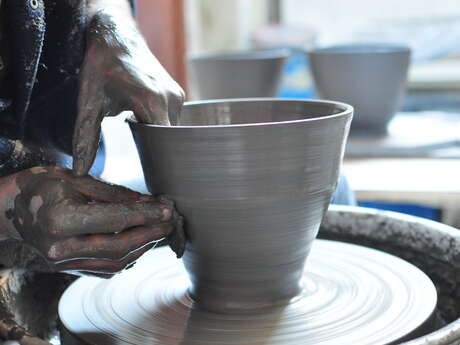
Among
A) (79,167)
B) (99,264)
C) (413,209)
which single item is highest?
(79,167)

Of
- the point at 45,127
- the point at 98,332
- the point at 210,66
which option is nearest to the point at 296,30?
the point at 210,66

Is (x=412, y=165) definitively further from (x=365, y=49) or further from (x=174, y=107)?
(x=174, y=107)

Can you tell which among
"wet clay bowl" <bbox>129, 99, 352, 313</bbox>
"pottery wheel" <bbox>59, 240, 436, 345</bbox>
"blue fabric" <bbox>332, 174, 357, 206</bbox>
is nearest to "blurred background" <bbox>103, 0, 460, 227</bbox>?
"blue fabric" <bbox>332, 174, 357, 206</bbox>

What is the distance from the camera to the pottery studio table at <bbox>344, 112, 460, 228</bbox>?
1.64 metres

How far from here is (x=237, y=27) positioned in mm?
3740

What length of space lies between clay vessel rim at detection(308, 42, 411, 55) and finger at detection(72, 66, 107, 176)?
145 centimetres

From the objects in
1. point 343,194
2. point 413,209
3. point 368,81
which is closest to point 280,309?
point 343,194

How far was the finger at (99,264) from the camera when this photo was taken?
0.81 metres

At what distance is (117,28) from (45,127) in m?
0.25

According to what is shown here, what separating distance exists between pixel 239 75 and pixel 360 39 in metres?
Result: 1.99

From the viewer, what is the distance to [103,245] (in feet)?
2.58

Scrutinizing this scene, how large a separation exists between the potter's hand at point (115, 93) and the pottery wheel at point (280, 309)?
0.20 m

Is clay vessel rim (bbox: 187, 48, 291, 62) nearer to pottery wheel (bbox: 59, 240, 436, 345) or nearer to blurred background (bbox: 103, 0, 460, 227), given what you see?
blurred background (bbox: 103, 0, 460, 227)

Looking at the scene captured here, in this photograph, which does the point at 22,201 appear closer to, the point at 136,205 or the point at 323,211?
the point at 136,205
